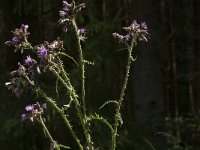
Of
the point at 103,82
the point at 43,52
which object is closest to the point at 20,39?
the point at 43,52

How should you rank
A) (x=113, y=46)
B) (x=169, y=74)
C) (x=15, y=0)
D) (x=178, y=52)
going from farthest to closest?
1. (x=169, y=74)
2. (x=178, y=52)
3. (x=15, y=0)
4. (x=113, y=46)

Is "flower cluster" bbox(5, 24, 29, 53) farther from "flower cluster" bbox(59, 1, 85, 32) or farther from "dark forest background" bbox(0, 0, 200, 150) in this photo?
"dark forest background" bbox(0, 0, 200, 150)

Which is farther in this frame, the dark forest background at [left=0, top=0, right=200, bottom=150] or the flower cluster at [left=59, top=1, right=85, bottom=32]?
the dark forest background at [left=0, top=0, right=200, bottom=150]

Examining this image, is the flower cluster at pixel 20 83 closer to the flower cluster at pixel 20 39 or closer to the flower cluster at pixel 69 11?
the flower cluster at pixel 20 39

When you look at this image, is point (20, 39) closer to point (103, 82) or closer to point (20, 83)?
point (20, 83)

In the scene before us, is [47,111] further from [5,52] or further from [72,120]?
[5,52]

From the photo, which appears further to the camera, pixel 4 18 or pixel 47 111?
pixel 4 18

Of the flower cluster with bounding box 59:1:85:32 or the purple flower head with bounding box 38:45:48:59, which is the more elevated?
the flower cluster with bounding box 59:1:85:32

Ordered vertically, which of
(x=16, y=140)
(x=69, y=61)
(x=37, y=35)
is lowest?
(x=16, y=140)

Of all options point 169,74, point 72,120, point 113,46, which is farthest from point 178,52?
point 72,120

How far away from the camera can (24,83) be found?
270cm

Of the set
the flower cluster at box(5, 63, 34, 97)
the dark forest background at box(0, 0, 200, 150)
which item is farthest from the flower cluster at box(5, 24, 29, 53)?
the dark forest background at box(0, 0, 200, 150)

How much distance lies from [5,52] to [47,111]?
1.61 meters

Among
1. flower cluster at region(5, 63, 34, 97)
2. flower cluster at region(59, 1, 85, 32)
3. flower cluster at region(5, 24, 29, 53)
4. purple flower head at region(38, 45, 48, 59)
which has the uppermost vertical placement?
flower cluster at region(59, 1, 85, 32)
